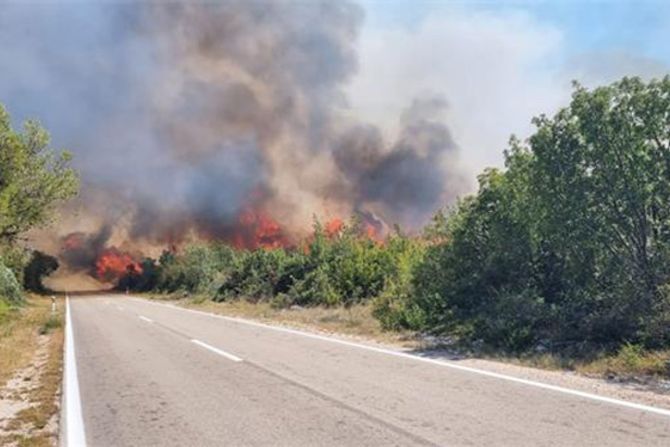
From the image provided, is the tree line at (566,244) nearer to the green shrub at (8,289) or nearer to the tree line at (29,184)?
the tree line at (29,184)

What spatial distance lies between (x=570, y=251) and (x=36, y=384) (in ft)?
36.8

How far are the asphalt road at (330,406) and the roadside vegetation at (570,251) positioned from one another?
131 inches

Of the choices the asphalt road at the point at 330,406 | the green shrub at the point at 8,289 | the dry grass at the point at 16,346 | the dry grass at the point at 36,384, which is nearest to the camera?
the asphalt road at the point at 330,406

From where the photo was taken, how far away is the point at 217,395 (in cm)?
802

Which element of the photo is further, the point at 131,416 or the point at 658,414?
the point at 131,416

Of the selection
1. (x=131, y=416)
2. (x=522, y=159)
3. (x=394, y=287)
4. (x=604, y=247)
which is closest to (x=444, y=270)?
(x=394, y=287)

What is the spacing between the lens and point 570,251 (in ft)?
42.7

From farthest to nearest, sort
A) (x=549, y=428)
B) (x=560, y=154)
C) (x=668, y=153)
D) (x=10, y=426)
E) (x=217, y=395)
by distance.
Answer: (x=560, y=154), (x=668, y=153), (x=217, y=395), (x=10, y=426), (x=549, y=428)

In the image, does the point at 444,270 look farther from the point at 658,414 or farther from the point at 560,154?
the point at 658,414

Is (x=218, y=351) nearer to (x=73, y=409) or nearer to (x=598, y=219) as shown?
(x=73, y=409)

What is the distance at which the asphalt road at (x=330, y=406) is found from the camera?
5641 millimetres

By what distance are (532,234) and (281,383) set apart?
8541mm

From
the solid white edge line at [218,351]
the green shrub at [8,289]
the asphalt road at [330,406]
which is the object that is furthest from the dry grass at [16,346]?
the green shrub at [8,289]

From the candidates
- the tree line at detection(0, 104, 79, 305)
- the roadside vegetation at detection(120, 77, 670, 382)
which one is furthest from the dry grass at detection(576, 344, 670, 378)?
the tree line at detection(0, 104, 79, 305)
